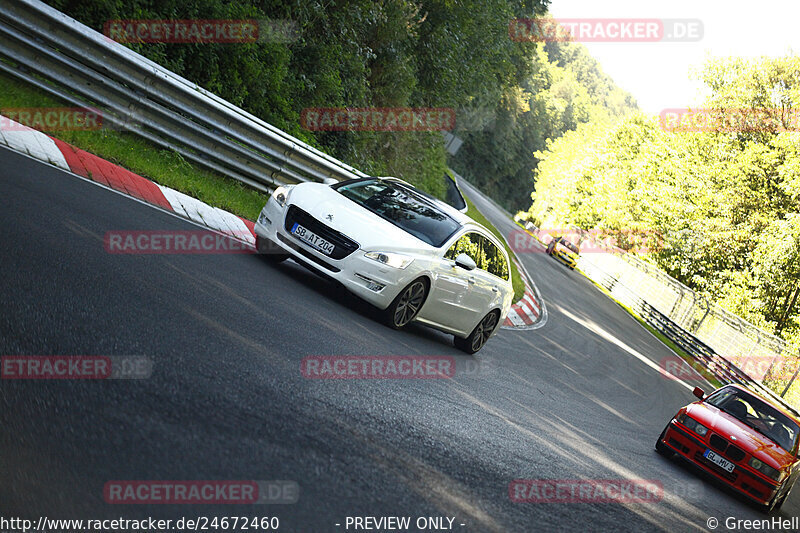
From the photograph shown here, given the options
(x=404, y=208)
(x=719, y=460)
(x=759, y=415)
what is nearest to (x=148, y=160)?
(x=404, y=208)

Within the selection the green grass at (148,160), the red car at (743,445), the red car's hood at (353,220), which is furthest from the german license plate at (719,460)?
the green grass at (148,160)

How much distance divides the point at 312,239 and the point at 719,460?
619 centimetres

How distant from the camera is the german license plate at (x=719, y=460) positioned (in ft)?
32.7

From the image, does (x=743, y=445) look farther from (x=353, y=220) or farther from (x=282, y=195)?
(x=282, y=195)

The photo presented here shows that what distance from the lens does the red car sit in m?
9.86

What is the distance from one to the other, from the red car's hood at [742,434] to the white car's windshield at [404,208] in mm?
4415

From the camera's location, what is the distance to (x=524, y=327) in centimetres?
1806

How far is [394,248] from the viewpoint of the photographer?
8930 mm

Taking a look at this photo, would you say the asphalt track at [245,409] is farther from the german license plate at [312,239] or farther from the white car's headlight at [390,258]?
the white car's headlight at [390,258]

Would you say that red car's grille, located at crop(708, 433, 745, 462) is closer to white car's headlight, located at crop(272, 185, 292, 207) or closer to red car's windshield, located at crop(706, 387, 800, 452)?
red car's windshield, located at crop(706, 387, 800, 452)

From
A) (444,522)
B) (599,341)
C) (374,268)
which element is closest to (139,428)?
(444,522)

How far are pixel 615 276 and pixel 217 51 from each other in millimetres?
37435

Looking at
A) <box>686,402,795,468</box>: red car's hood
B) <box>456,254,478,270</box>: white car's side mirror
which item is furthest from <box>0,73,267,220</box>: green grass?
<box>686,402,795,468</box>: red car's hood

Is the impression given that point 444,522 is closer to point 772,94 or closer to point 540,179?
point 772,94
